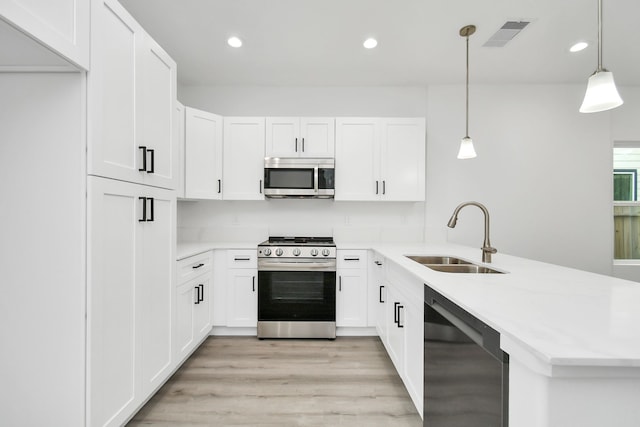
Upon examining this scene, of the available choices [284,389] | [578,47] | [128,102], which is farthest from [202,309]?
[578,47]

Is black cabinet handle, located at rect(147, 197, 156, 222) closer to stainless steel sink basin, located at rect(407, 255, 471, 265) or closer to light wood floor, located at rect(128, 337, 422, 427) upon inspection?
light wood floor, located at rect(128, 337, 422, 427)

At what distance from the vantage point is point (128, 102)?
5.17 feet

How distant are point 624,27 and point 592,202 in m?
1.88

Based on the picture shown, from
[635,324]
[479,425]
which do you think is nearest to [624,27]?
[635,324]

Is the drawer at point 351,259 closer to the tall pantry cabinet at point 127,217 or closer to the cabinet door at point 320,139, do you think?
the cabinet door at point 320,139

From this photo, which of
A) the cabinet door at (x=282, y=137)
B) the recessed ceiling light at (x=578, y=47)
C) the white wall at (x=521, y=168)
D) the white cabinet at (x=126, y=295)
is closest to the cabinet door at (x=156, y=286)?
the white cabinet at (x=126, y=295)

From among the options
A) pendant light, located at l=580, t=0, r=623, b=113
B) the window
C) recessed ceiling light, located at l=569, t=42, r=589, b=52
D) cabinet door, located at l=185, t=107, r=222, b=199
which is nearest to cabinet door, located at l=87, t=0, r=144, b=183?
cabinet door, located at l=185, t=107, r=222, b=199

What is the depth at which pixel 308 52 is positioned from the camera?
280 cm

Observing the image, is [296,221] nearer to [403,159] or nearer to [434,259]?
[403,159]

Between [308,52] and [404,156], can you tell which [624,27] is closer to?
[404,156]

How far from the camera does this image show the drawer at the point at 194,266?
7.54 feet

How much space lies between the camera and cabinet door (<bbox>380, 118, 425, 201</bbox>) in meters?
3.22

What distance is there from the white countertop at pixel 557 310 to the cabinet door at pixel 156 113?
1722 millimetres

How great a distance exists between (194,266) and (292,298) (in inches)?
39.1
